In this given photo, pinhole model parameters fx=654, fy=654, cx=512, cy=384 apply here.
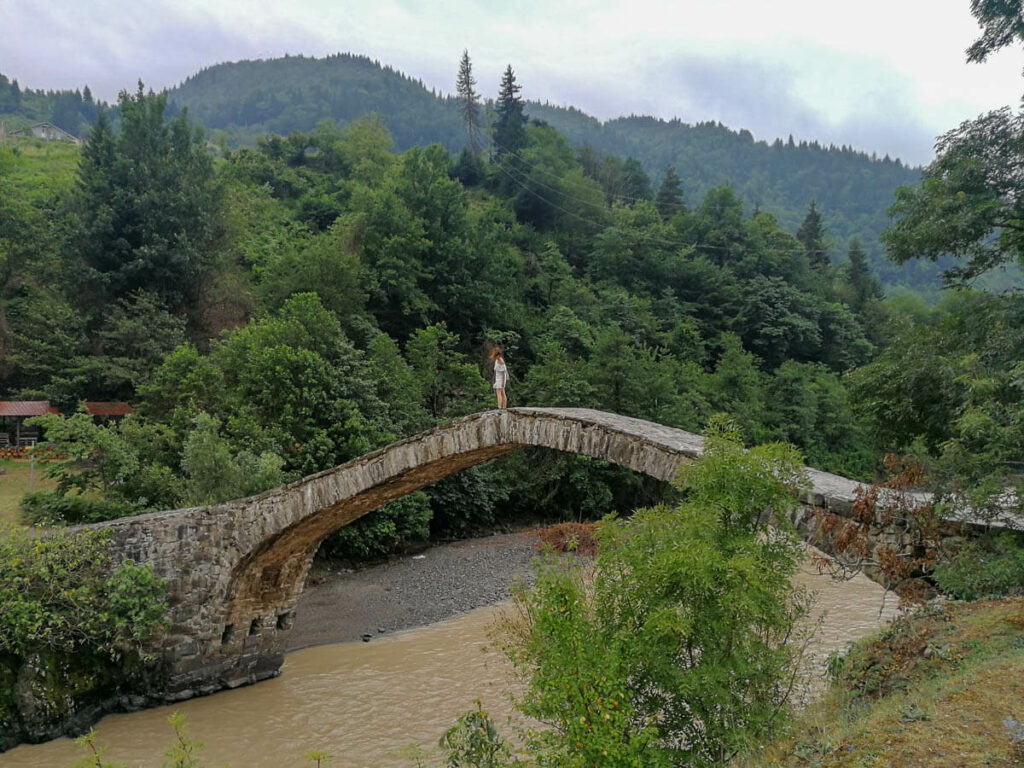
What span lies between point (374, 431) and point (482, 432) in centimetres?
800

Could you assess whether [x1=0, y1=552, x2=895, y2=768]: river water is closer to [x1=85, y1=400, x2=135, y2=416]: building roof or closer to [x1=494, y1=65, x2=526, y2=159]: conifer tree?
[x1=85, y1=400, x2=135, y2=416]: building roof

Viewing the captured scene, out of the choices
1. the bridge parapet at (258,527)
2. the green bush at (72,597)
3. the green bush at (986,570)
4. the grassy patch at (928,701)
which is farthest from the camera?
the bridge parapet at (258,527)

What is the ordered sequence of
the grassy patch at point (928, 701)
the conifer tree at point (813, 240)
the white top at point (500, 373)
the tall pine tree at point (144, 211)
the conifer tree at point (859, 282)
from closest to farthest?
the grassy patch at point (928, 701) < the white top at point (500, 373) < the tall pine tree at point (144, 211) < the conifer tree at point (859, 282) < the conifer tree at point (813, 240)

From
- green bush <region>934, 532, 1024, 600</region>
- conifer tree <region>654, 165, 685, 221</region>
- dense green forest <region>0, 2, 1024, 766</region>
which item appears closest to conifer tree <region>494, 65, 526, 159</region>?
dense green forest <region>0, 2, 1024, 766</region>

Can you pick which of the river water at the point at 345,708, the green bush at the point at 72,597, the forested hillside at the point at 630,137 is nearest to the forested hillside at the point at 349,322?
the green bush at the point at 72,597

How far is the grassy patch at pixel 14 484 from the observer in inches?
538

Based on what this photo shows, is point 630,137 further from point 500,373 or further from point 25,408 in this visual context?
point 500,373

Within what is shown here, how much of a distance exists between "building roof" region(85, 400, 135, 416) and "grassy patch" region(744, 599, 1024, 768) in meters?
17.6

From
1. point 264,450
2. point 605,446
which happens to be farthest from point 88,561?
point 605,446

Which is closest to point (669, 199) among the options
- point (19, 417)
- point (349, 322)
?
point (349, 322)

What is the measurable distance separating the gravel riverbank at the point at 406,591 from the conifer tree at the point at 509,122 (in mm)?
36785

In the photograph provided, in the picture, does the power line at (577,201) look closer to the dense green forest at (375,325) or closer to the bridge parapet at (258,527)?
the dense green forest at (375,325)

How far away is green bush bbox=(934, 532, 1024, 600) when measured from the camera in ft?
18.9

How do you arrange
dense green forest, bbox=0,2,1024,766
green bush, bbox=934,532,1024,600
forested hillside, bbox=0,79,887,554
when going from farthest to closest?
forested hillside, bbox=0,79,887,554
green bush, bbox=934,532,1024,600
dense green forest, bbox=0,2,1024,766
